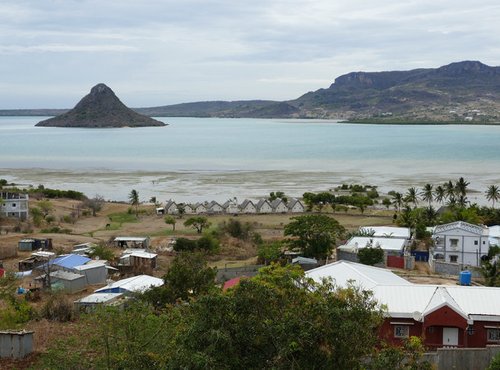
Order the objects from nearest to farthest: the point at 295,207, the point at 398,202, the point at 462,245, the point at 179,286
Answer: the point at 179,286, the point at 462,245, the point at 398,202, the point at 295,207

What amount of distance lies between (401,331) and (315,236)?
43.9 ft

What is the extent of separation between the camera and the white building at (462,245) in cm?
3200

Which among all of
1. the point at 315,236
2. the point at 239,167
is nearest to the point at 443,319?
the point at 315,236

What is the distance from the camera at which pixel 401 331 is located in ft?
57.6

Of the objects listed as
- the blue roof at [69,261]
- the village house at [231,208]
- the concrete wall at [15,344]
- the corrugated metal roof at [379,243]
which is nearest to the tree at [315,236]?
the corrugated metal roof at [379,243]

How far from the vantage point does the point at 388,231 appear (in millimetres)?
37656

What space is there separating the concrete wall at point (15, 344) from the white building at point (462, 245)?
22005mm

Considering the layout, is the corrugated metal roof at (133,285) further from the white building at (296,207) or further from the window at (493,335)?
the white building at (296,207)

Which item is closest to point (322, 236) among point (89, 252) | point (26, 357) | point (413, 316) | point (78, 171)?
point (89, 252)

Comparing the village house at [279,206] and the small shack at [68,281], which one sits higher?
the small shack at [68,281]

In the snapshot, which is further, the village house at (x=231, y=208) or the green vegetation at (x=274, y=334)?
the village house at (x=231, y=208)

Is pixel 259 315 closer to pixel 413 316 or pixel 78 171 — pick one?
pixel 413 316

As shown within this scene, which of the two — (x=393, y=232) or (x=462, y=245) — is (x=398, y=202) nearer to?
(x=393, y=232)

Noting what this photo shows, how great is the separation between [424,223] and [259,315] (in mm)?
33329
